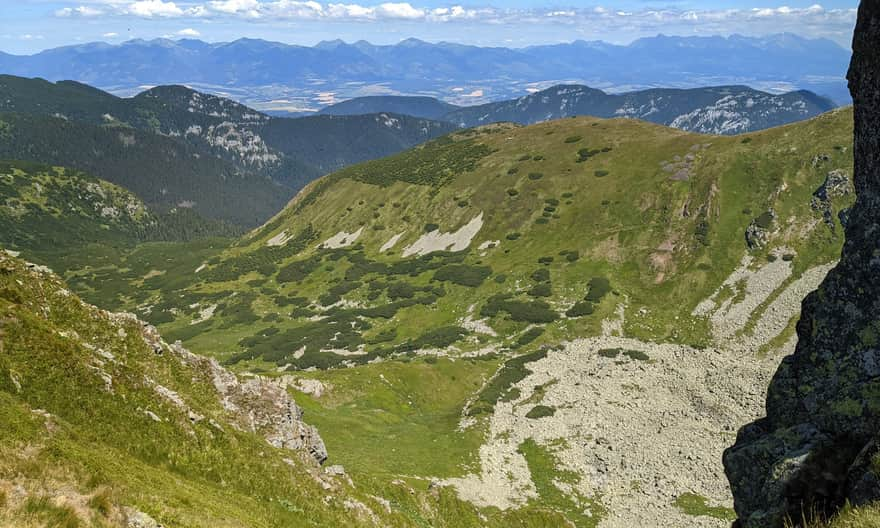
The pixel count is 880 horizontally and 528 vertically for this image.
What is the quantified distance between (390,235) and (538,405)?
11176cm

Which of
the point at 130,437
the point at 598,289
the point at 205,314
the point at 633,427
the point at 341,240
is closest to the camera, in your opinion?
the point at 130,437

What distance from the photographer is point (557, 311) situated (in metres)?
101

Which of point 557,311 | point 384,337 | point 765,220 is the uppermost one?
point 765,220

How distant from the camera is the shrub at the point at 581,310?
98062 mm

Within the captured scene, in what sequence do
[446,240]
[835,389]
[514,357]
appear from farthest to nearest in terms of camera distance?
[446,240], [514,357], [835,389]

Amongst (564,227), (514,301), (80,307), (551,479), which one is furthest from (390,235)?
(80,307)

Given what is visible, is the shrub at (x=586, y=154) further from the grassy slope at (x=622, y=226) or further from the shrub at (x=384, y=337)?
the shrub at (x=384, y=337)

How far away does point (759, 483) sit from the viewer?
17.1 metres

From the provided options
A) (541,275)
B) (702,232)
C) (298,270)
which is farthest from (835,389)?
(298,270)

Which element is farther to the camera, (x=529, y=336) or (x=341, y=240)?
(x=341, y=240)

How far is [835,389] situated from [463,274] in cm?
11223

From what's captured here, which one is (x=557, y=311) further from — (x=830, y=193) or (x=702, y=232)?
(x=830, y=193)

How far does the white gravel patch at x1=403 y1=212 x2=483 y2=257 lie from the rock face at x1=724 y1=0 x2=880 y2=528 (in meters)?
129

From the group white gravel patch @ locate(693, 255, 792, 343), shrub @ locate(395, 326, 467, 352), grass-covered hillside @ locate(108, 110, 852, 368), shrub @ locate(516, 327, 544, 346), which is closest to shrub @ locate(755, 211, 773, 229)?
grass-covered hillside @ locate(108, 110, 852, 368)
